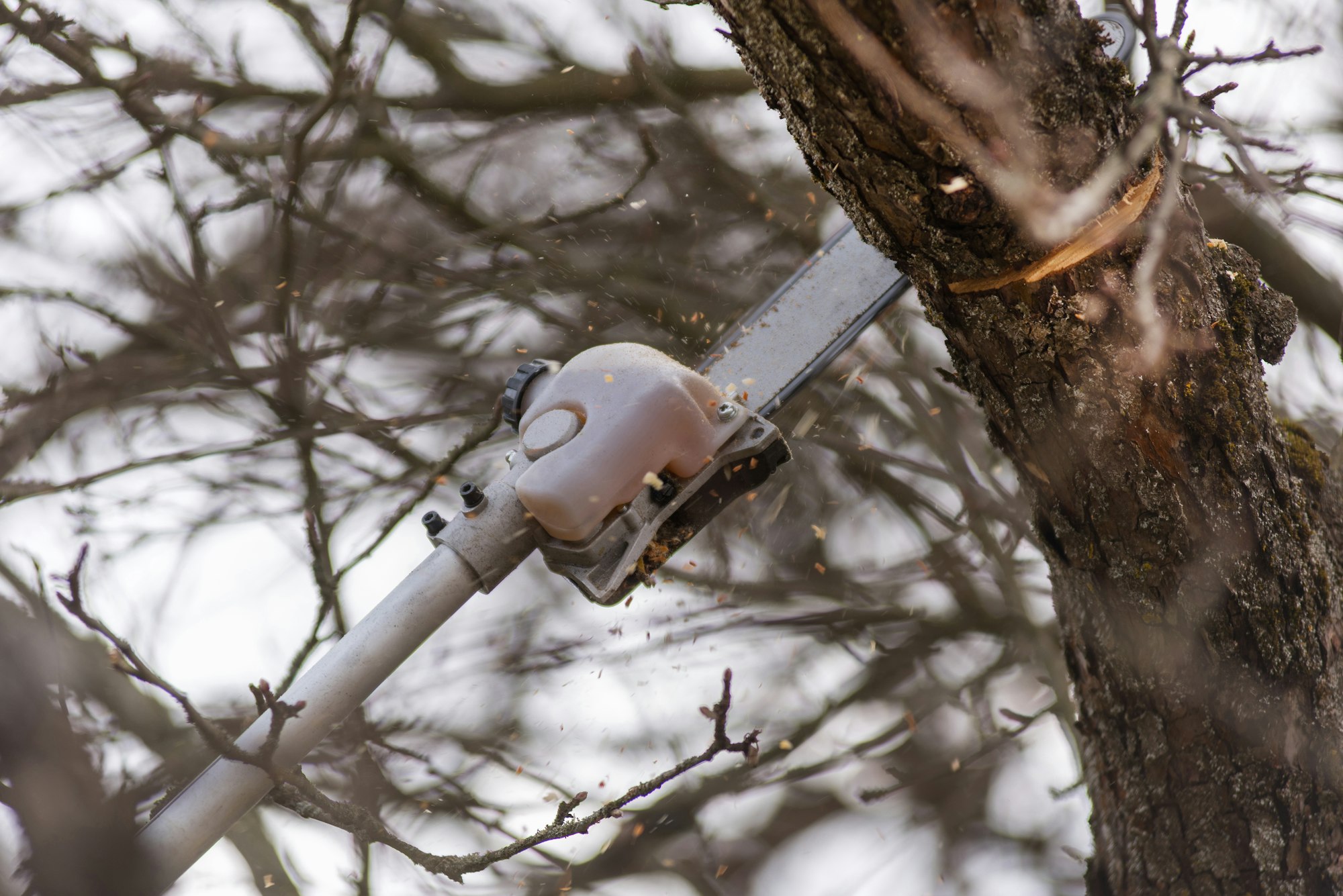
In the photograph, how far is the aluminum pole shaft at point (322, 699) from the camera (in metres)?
1.24

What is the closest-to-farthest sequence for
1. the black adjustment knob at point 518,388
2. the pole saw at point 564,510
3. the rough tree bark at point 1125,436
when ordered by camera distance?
the rough tree bark at point 1125,436
the pole saw at point 564,510
the black adjustment knob at point 518,388

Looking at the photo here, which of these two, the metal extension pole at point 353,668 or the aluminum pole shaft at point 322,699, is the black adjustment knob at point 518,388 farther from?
the aluminum pole shaft at point 322,699

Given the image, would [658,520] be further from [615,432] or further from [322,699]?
[322,699]

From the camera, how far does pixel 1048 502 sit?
166cm

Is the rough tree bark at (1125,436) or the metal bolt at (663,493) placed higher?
the metal bolt at (663,493)

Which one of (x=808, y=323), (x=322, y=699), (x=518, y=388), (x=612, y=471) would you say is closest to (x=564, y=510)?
(x=612, y=471)

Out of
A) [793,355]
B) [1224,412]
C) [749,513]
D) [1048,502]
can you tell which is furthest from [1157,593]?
[749,513]

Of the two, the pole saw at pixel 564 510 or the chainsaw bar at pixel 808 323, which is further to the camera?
the chainsaw bar at pixel 808 323

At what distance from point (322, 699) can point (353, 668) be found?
0.06 m

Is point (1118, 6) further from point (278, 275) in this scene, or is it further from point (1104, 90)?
point (278, 275)

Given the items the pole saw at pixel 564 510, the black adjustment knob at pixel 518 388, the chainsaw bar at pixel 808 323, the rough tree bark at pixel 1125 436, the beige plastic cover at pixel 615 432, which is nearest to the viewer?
the rough tree bark at pixel 1125 436

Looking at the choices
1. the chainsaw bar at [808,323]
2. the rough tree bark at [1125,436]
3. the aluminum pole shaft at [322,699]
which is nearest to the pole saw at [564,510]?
the aluminum pole shaft at [322,699]

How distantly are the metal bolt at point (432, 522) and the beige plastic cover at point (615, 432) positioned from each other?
0.15 metres

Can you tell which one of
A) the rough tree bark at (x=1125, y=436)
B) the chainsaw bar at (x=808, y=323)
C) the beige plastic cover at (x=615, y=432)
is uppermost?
the chainsaw bar at (x=808, y=323)
